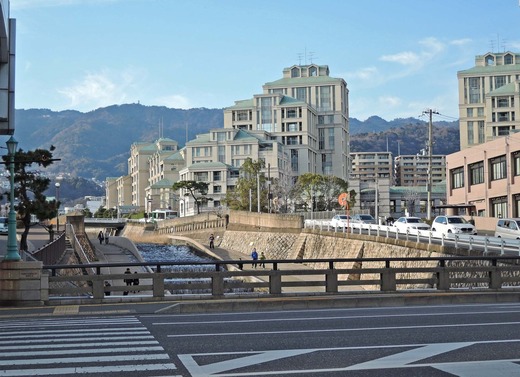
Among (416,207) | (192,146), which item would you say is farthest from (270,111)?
(416,207)

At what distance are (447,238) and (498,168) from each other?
3425 cm

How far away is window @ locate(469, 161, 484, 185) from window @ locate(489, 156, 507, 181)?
9.78 ft

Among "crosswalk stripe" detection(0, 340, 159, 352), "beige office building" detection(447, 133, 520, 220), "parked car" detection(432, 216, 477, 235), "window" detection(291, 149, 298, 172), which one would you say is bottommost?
"crosswalk stripe" detection(0, 340, 159, 352)

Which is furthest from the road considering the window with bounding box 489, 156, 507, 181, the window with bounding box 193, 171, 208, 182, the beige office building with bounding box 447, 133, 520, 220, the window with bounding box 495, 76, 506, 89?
the window with bounding box 495, 76, 506, 89

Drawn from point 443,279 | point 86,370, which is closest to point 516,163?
point 443,279

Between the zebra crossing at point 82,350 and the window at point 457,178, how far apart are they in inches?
3145

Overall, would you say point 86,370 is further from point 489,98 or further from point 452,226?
point 489,98

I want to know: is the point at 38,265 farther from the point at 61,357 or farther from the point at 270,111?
the point at 270,111

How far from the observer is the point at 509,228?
174 feet

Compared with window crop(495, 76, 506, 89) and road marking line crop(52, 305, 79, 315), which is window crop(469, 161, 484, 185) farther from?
window crop(495, 76, 506, 89)

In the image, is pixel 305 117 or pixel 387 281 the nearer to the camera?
pixel 387 281

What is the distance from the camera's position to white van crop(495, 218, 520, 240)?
170 ft

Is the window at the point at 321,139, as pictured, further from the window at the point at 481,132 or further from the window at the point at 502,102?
the window at the point at 502,102

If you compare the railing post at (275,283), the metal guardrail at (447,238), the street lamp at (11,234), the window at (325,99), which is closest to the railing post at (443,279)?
the railing post at (275,283)
